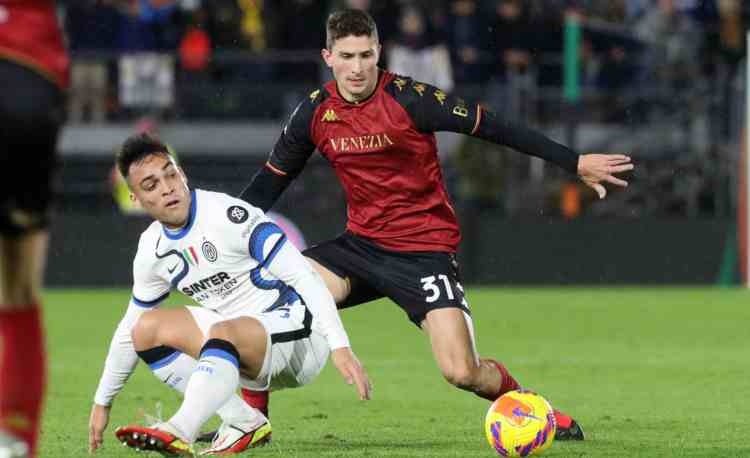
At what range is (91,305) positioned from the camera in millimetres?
15188

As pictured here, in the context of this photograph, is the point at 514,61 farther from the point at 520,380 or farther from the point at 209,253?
the point at 209,253

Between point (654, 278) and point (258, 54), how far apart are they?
17.1 ft

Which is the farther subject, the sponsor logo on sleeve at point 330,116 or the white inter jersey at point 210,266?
the sponsor logo on sleeve at point 330,116

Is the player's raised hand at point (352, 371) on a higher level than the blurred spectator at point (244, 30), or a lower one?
lower

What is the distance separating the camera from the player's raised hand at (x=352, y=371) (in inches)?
204

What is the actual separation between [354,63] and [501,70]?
1114 centimetres

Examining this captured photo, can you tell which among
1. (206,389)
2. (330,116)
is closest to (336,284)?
(330,116)

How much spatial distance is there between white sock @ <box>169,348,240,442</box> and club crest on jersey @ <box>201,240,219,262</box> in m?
0.52

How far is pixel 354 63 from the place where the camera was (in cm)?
691

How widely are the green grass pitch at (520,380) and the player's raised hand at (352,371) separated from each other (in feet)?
2.82

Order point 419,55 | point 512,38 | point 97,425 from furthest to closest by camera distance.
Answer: point 512,38 < point 419,55 < point 97,425

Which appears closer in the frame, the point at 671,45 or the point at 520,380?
the point at 520,380

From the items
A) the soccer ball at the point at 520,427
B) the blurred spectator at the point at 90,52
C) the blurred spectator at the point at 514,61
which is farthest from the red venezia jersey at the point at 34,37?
the blurred spectator at the point at 90,52

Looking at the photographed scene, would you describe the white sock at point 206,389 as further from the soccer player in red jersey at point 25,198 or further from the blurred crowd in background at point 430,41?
the blurred crowd in background at point 430,41
